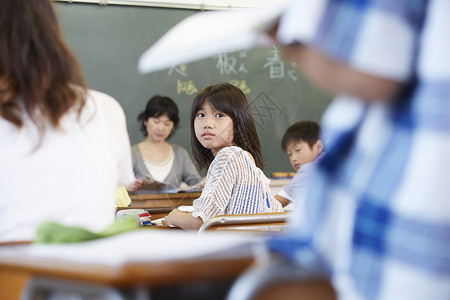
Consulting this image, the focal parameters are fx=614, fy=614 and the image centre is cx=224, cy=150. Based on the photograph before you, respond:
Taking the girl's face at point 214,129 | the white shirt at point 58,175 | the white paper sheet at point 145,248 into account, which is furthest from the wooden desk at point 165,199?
the white paper sheet at point 145,248

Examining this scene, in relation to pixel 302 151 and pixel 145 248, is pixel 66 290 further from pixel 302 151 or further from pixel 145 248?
pixel 302 151

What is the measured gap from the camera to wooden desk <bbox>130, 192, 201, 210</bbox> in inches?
142

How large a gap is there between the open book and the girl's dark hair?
4190mm

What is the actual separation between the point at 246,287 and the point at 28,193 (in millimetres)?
718

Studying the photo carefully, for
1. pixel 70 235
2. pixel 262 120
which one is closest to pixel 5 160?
pixel 70 235

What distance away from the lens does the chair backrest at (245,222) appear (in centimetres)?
209

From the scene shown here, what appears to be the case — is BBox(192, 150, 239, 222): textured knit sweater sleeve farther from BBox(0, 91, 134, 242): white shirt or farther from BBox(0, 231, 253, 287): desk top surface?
BBox(0, 231, 253, 287): desk top surface

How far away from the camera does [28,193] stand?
129 cm

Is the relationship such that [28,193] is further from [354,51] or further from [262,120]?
[262,120]

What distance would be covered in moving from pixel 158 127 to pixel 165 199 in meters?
1.40

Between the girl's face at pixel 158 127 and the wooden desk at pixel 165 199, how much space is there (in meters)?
1.32

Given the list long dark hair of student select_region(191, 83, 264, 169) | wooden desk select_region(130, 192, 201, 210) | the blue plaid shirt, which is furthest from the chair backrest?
wooden desk select_region(130, 192, 201, 210)

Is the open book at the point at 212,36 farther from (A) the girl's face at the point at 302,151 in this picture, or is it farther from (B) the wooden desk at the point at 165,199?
(A) the girl's face at the point at 302,151

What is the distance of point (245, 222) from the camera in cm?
212
